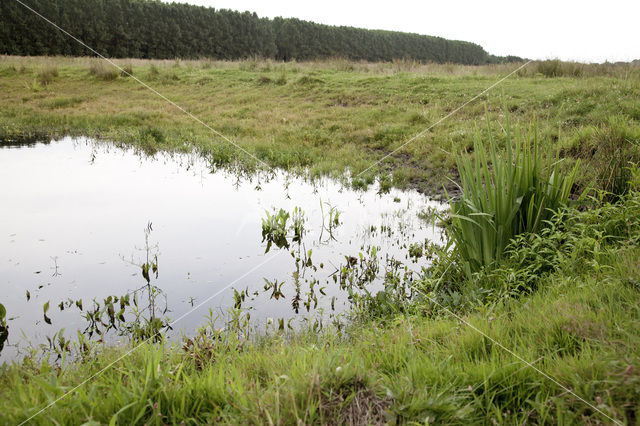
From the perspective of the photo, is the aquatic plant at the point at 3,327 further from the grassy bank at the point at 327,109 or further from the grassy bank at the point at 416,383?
the grassy bank at the point at 327,109

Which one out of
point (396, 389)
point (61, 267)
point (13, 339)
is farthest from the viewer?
point (61, 267)

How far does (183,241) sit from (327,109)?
9660 millimetres

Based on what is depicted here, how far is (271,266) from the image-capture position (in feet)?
15.9

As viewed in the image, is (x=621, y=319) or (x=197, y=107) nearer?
(x=621, y=319)

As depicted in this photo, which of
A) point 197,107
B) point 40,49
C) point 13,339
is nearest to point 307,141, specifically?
point 197,107

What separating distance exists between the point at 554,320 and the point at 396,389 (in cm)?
111

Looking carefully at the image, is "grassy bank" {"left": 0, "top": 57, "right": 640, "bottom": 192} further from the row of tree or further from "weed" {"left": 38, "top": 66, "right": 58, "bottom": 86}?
the row of tree

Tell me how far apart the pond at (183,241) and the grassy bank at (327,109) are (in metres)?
1.52

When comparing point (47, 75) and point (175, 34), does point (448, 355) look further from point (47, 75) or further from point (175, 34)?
point (175, 34)

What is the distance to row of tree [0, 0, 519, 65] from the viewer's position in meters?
31.9

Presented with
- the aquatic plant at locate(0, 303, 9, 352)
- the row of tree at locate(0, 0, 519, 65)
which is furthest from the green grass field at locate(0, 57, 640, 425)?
the row of tree at locate(0, 0, 519, 65)

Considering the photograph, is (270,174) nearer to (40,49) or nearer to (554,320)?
(554,320)

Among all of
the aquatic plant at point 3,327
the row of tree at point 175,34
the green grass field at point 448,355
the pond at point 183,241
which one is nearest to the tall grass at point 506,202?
the green grass field at point 448,355

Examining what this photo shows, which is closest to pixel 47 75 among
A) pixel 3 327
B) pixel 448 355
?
pixel 3 327
